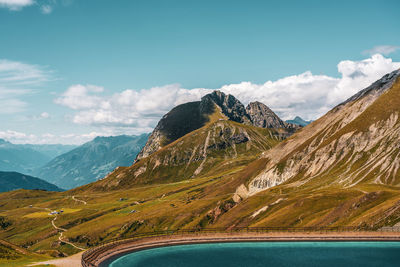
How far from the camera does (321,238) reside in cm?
7525

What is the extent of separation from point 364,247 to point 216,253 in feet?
104

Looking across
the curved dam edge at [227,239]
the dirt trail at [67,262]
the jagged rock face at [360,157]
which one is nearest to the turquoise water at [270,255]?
the curved dam edge at [227,239]

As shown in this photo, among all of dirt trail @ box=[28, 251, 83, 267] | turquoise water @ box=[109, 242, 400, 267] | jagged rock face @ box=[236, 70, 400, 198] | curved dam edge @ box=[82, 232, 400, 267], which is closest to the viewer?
dirt trail @ box=[28, 251, 83, 267]

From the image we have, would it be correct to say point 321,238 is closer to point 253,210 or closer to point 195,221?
point 253,210

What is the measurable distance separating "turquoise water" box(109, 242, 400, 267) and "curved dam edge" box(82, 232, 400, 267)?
219 centimetres

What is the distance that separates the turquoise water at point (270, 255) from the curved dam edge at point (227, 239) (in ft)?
7.19

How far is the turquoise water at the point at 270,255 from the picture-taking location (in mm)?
61688

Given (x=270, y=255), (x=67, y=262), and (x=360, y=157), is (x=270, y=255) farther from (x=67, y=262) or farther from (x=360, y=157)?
(x=360, y=157)

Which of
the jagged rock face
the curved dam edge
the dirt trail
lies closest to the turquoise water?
the curved dam edge

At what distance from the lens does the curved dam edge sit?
72.6 metres

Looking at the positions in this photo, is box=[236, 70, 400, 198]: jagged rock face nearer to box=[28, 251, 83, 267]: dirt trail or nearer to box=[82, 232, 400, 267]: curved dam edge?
box=[82, 232, 400, 267]: curved dam edge

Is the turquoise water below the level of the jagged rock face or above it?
below

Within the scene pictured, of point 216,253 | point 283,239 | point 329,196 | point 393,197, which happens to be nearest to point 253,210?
point 329,196

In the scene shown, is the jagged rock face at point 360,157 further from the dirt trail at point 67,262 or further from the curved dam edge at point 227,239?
the dirt trail at point 67,262
